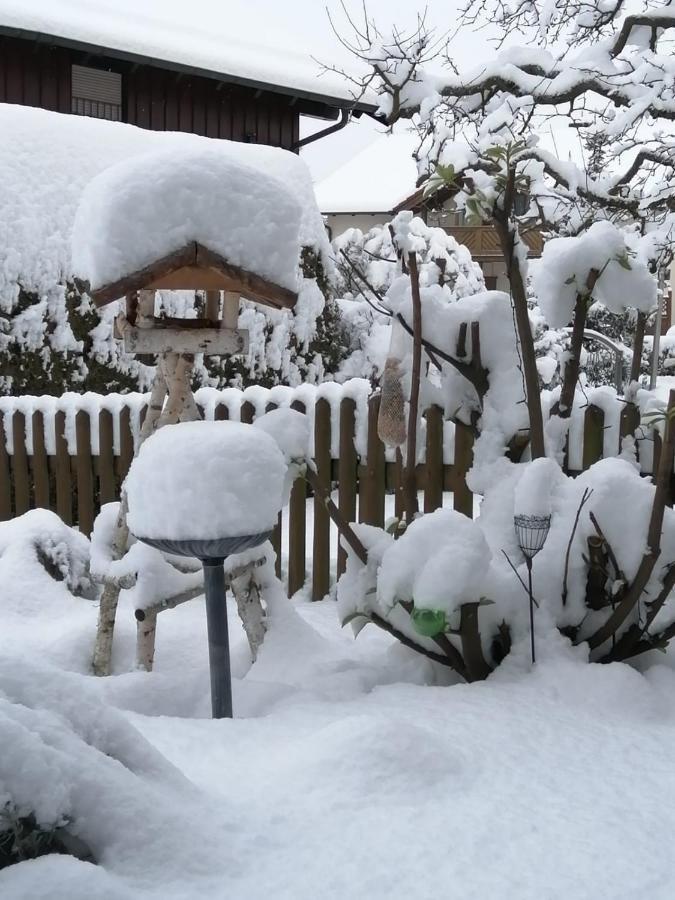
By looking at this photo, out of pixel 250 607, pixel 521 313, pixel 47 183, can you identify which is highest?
pixel 47 183

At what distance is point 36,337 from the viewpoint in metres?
6.71

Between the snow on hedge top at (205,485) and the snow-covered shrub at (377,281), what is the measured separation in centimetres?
521

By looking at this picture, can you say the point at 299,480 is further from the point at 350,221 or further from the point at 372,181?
the point at 372,181

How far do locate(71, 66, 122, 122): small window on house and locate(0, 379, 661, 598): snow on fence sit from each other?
28.4ft

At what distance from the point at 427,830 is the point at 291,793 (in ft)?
0.83

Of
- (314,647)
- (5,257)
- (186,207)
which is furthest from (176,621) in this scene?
(5,257)

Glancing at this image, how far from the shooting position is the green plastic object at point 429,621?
84.9 inches

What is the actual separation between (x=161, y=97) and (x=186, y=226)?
11.9m

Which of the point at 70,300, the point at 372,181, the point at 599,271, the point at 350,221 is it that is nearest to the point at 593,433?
the point at 599,271

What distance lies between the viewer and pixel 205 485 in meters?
2.02

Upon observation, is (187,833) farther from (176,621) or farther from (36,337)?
(36,337)

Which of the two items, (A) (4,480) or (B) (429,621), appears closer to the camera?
(B) (429,621)

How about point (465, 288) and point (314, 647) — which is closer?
point (314, 647)

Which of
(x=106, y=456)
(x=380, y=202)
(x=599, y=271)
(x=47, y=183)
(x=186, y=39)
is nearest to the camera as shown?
(x=599, y=271)
